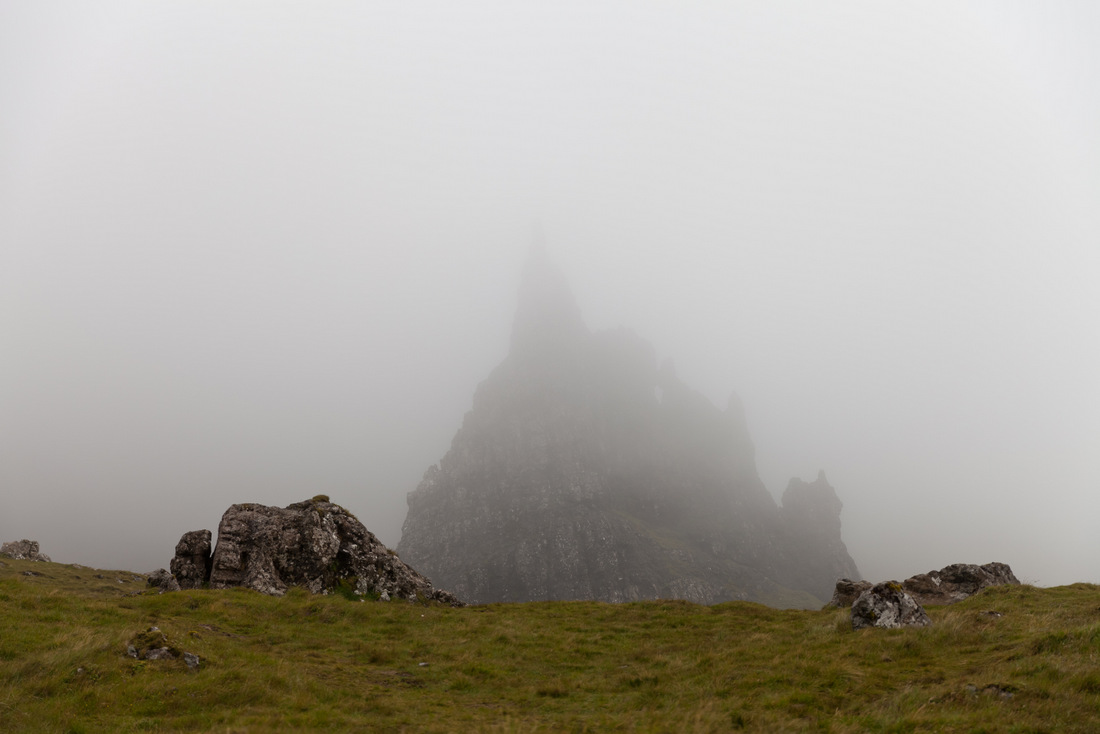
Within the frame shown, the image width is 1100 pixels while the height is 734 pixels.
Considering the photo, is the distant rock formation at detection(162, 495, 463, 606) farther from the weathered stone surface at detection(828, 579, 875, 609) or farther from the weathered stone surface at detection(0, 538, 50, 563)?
the weathered stone surface at detection(0, 538, 50, 563)

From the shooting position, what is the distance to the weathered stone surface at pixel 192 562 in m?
32.7

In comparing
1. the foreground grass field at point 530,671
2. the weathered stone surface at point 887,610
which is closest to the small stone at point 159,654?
the foreground grass field at point 530,671

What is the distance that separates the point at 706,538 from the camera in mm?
190750

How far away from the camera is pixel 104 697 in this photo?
13922mm

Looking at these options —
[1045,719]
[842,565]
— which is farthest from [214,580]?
[842,565]

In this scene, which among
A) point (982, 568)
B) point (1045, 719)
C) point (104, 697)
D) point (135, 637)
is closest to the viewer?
point (1045, 719)

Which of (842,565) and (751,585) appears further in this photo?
(842,565)

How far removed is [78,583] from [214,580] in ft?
46.8

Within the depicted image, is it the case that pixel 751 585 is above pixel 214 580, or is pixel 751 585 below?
below

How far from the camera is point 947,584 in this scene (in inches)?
1352

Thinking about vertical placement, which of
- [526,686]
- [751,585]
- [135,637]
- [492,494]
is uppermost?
[492,494]

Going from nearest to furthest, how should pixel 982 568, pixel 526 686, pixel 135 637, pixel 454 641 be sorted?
pixel 135 637 < pixel 526 686 < pixel 454 641 < pixel 982 568

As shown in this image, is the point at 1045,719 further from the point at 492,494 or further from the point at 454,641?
the point at 492,494

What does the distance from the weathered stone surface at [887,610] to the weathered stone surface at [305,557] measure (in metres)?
25.1
